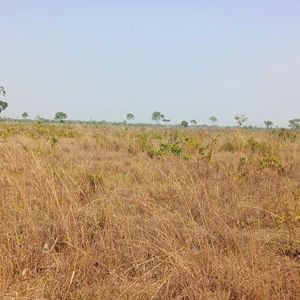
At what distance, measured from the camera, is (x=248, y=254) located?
9.23 feet

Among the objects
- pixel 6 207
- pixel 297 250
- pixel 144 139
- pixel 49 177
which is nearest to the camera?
pixel 297 250

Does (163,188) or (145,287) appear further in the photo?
(163,188)

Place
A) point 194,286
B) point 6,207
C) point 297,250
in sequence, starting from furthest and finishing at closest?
point 6,207, point 297,250, point 194,286

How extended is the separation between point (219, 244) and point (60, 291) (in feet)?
4.61

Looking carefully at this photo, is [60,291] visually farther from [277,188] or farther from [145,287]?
[277,188]

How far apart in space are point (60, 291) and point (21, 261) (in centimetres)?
52

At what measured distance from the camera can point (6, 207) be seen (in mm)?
3518

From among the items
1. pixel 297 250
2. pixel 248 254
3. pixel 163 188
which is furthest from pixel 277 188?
pixel 248 254

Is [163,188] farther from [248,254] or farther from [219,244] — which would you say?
[248,254]

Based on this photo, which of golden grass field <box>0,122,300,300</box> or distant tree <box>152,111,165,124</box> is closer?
golden grass field <box>0,122,300,300</box>

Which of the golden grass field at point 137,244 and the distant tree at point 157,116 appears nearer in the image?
the golden grass field at point 137,244

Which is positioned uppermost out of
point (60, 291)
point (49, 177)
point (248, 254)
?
point (49, 177)

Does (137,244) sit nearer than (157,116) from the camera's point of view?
Yes

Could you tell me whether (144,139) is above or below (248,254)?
above
